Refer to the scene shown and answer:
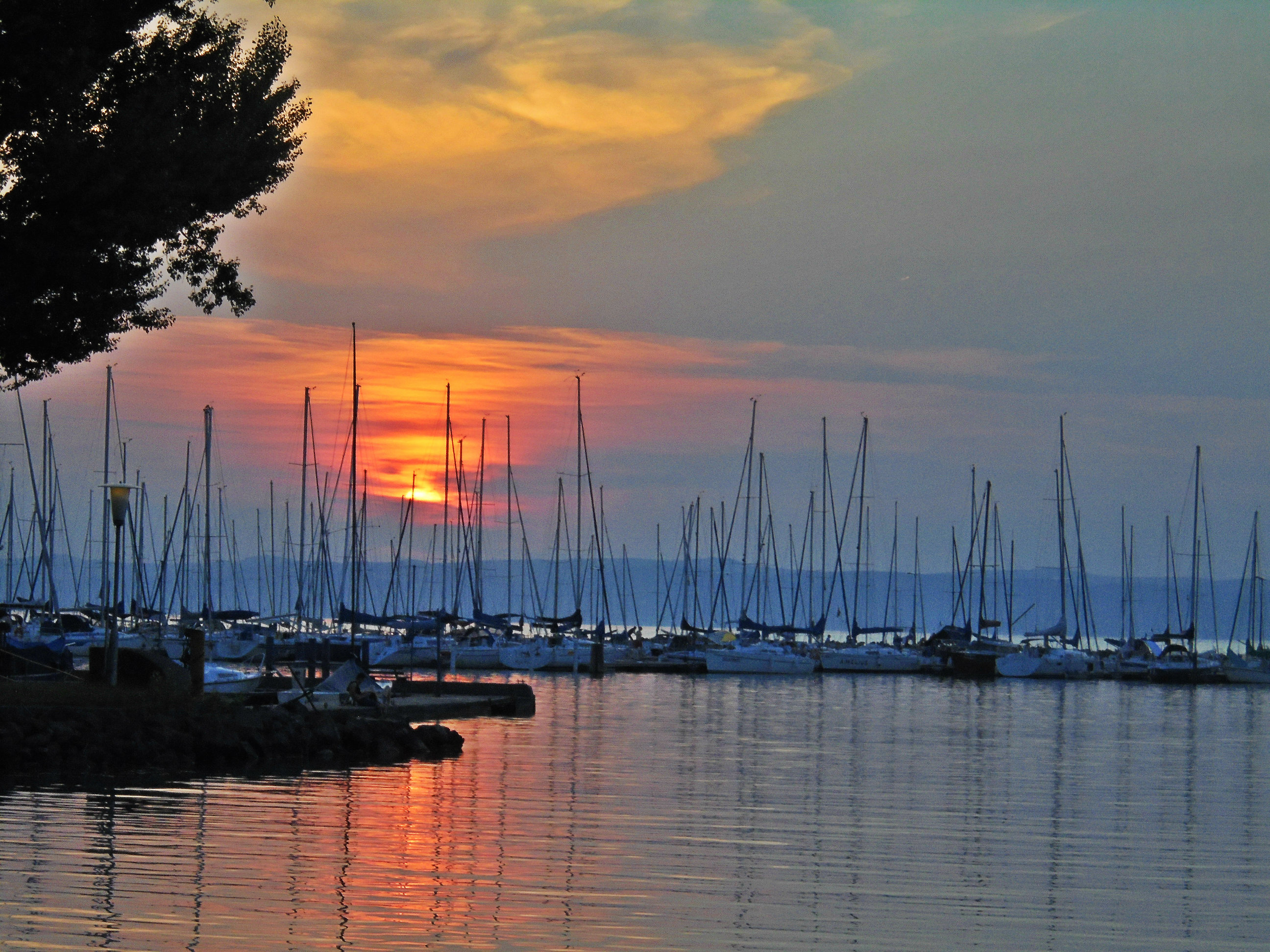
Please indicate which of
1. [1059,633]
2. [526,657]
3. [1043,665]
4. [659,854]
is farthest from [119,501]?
[1059,633]

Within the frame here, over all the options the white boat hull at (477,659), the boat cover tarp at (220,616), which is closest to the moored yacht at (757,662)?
the white boat hull at (477,659)

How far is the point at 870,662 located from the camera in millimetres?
91250

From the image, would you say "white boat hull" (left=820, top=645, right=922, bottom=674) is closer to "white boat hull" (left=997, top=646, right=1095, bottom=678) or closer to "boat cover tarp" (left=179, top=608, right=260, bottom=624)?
"white boat hull" (left=997, top=646, right=1095, bottom=678)

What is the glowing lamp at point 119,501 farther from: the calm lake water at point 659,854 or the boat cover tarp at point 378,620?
the boat cover tarp at point 378,620

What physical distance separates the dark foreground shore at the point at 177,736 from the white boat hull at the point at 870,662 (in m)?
58.7

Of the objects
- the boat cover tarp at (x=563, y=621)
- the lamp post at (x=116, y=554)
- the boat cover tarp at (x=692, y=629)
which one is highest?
the lamp post at (x=116, y=554)

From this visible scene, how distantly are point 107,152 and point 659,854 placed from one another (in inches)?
439

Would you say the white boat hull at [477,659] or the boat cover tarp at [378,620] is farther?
the white boat hull at [477,659]

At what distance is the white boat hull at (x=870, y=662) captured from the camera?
91.0 metres

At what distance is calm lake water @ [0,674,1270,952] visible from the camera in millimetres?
14602

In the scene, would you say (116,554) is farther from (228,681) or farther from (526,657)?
(526,657)

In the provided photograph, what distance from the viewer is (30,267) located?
15.5 m

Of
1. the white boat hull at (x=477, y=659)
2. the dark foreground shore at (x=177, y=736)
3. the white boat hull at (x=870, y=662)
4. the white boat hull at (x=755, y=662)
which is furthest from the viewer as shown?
the white boat hull at (x=870, y=662)

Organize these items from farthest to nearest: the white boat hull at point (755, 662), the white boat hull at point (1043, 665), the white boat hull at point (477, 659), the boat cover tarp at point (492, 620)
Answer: the boat cover tarp at point (492, 620)
the white boat hull at point (1043, 665)
the white boat hull at point (755, 662)
the white boat hull at point (477, 659)
